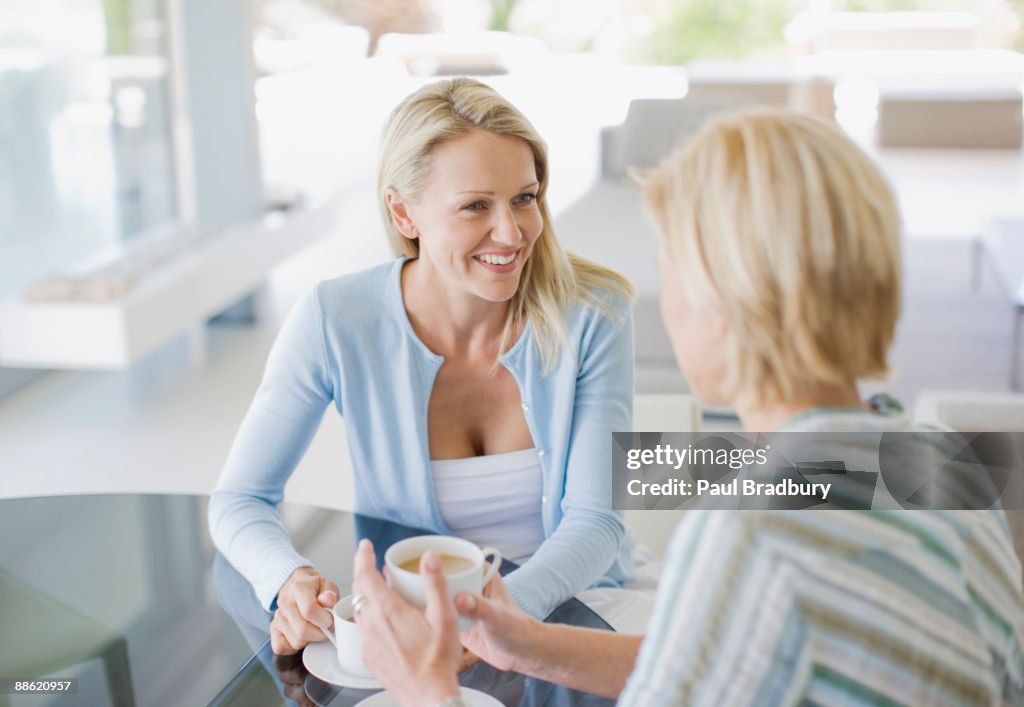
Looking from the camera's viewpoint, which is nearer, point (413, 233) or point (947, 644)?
point (947, 644)

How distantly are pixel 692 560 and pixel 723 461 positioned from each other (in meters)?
0.54

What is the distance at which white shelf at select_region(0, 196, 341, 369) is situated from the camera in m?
3.24

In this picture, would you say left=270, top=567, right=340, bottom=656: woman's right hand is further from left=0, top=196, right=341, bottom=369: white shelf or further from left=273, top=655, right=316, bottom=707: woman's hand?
left=0, top=196, right=341, bottom=369: white shelf

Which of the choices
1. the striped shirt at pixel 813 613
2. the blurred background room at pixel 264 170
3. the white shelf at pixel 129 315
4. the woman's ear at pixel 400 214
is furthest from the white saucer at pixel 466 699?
the white shelf at pixel 129 315

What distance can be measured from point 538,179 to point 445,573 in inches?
25.5

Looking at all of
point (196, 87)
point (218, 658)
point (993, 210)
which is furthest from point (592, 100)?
point (218, 658)

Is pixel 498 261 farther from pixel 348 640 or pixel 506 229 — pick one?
pixel 348 640

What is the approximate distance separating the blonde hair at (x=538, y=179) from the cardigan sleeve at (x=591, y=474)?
43 mm

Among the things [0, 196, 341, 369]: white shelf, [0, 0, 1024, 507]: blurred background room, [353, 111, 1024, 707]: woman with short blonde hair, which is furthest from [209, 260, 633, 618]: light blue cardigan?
[0, 196, 341, 369]: white shelf

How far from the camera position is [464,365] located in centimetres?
150

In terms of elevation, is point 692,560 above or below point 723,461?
above

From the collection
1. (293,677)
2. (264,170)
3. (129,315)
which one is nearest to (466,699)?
(293,677)

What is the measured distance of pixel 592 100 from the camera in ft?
15.9

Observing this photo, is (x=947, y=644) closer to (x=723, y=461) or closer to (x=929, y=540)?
(x=929, y=540)
